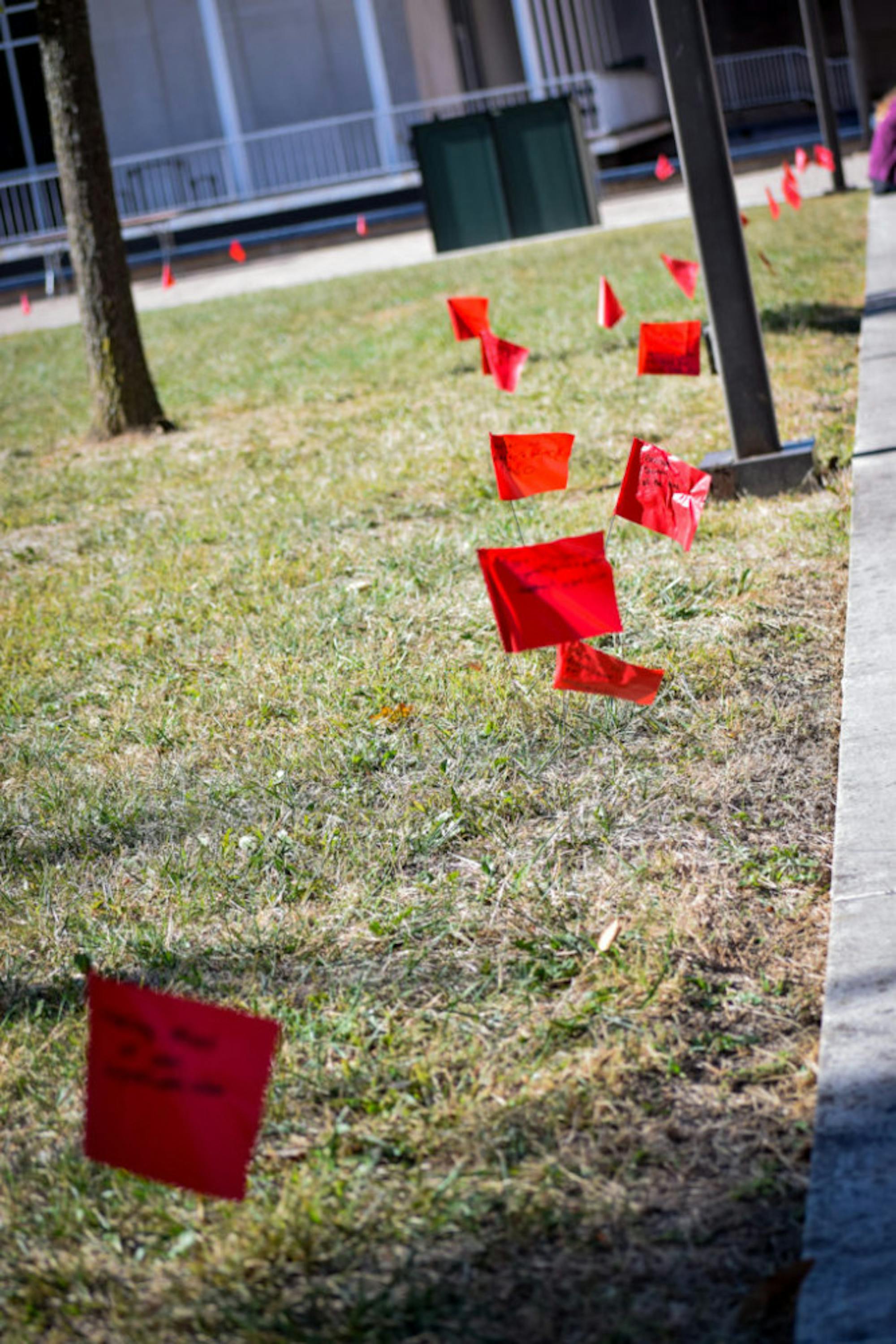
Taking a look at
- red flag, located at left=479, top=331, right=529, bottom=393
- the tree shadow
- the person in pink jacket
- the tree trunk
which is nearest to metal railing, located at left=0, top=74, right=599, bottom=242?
the person in pink jacket

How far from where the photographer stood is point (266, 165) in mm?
27047

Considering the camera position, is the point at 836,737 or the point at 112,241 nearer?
the point at 836,737

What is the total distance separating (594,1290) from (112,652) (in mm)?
3564

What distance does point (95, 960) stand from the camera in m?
3.00

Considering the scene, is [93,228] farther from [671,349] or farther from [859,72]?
[859,72]

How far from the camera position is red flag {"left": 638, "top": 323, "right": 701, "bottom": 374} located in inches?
227

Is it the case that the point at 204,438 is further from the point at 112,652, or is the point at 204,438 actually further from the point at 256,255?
the point at 256,255

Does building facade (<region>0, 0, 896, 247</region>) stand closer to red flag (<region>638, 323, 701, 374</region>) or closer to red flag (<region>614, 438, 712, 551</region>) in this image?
red flag (<region>638, 323, 701, 374</region>)

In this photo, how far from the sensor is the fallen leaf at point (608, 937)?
9.05 feet

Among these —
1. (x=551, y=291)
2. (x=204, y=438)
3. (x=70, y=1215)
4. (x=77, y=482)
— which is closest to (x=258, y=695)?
(x=70, y=1215)

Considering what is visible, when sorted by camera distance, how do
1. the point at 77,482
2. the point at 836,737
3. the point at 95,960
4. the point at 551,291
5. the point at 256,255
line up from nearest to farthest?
the point at 95,960 → the point at 836,737 → the point at 77,482 → the point at 551,291 → the point at 256,255

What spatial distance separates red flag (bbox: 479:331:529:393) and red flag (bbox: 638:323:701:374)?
95 centimetres

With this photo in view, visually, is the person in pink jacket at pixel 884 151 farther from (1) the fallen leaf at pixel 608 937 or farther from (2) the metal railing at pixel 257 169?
(1) the fallen leaf at pixel 608 937

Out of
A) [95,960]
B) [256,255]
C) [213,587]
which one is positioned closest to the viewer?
[95,960]
